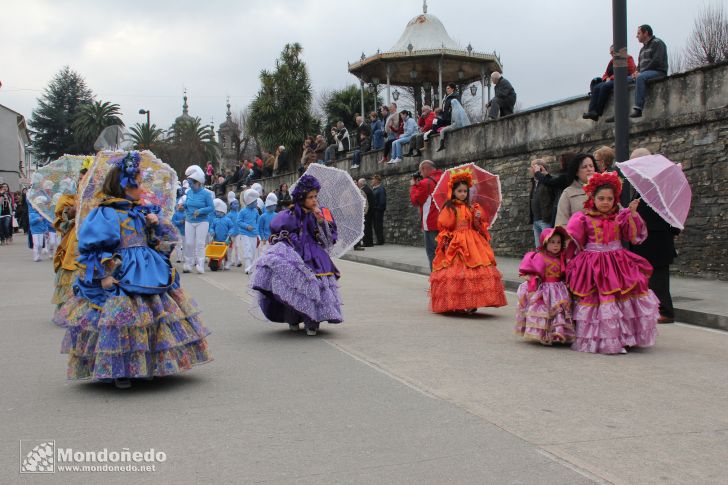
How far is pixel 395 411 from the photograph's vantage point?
5.50 m

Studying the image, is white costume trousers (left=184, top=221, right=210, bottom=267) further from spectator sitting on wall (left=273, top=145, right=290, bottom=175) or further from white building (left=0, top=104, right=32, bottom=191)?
white building (left=0, top=104, right=32, bottom=191)

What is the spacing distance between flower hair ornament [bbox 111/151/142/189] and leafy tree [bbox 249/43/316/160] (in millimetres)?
47080

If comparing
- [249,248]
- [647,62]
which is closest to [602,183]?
[647,62]

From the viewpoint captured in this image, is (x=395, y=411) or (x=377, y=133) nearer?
(x=395, y=411)

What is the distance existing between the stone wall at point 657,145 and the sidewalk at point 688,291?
0.63 meters

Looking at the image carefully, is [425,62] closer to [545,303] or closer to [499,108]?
[499,108]

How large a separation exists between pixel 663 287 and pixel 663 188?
6.89 ft

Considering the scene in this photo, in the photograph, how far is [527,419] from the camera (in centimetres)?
530

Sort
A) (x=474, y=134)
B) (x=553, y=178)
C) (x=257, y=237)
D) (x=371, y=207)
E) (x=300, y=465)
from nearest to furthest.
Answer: (x=300, y=465) → (x=553, y=178) → (x=257, y=237) → (x=474, y=134) → (x=371, y=207)

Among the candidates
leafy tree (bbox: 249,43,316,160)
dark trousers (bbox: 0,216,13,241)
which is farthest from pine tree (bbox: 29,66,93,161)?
dark trousers (bbox: 0,216,13,241)

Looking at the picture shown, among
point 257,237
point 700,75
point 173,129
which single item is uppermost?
point 173,129

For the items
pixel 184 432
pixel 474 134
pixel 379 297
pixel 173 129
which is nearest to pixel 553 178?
pixel 379 297

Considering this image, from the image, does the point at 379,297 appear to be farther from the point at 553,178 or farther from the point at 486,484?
the point at 486,484

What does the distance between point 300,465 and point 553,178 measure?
25.3 ft
